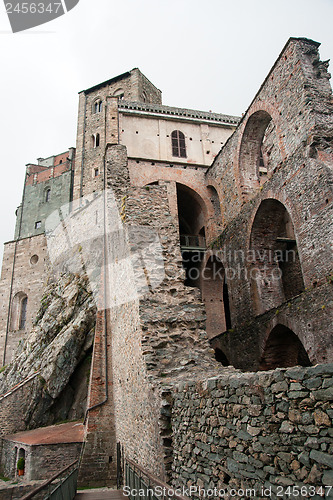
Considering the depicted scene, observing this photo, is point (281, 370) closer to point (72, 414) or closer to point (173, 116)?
point (72, 414)

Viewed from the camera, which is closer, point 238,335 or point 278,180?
point 278,180

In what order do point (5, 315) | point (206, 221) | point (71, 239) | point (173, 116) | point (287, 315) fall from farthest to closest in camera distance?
point (5, 315) → point (71, 239) → point (173, 116) → point (206, 221) → point (287, 315)

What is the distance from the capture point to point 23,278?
84.7 feet

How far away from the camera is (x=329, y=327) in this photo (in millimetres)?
8266

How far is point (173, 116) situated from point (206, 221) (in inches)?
294

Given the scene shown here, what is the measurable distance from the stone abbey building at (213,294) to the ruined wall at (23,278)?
27 cm

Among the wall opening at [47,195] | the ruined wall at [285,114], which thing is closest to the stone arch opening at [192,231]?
the ruined wall at [285,114]

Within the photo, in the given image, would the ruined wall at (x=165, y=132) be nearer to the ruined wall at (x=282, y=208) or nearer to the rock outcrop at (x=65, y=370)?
the ruined wall at (x=282, y=208)

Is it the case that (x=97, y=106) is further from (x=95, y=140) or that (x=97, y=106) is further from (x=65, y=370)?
(x=65, y=370)

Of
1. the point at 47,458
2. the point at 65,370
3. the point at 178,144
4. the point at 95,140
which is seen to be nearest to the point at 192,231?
the point at 178,144

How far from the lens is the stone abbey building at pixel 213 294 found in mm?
3143

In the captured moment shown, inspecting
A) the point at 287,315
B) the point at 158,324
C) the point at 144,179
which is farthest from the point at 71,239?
the point at 158,324

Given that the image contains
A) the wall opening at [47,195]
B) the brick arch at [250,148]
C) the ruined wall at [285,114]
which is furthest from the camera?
the wall opening at [47,195]

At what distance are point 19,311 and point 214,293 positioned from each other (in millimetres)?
15928
